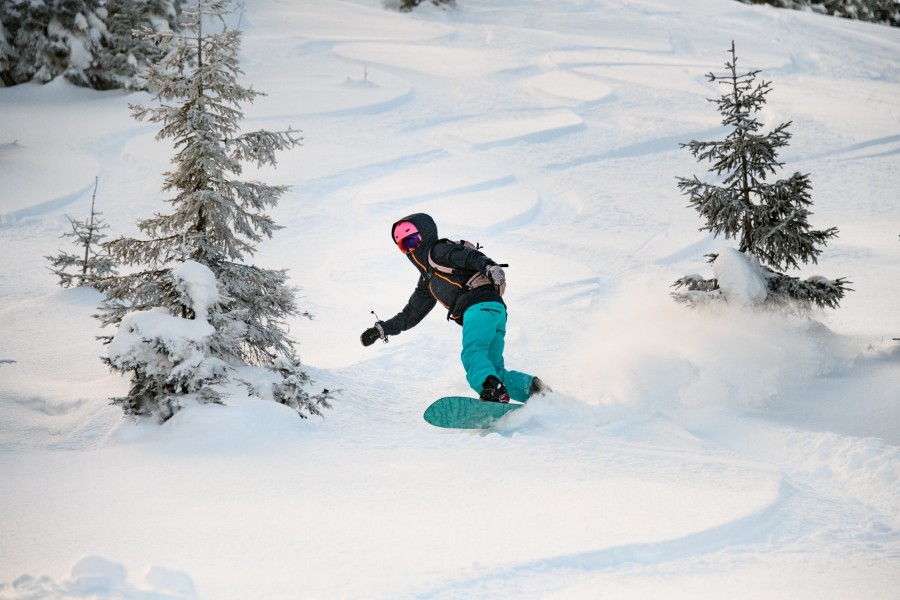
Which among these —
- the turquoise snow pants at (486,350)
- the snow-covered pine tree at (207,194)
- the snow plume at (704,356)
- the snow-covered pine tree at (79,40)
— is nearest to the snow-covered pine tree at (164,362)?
the snow-covered pine tree at (207,194)

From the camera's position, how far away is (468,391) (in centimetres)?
753

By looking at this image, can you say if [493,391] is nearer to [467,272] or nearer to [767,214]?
[467,272]

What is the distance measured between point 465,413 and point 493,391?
37 cm

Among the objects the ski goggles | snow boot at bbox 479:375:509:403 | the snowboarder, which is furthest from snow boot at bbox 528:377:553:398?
the ski goggles

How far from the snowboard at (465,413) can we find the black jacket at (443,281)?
1.06 m

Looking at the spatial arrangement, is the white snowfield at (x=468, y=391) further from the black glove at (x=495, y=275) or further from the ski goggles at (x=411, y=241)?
the ski goggles at (x=411, y=241)

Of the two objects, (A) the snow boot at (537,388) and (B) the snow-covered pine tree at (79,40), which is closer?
(A) the snow boot at (537,388)

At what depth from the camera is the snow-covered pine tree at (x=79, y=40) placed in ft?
73.9

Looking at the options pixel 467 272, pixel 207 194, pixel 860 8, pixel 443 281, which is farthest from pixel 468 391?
pixel 860 8

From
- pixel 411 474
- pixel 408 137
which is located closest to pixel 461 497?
pixel 411 474

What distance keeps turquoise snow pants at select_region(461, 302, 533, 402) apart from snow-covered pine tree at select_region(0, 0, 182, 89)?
20541mm

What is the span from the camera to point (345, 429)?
547 centimetres

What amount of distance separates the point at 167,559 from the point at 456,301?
3869 millimetres

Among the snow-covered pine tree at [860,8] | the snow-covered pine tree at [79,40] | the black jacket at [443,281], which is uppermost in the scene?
the snow-covered pine tree at [860,8]
